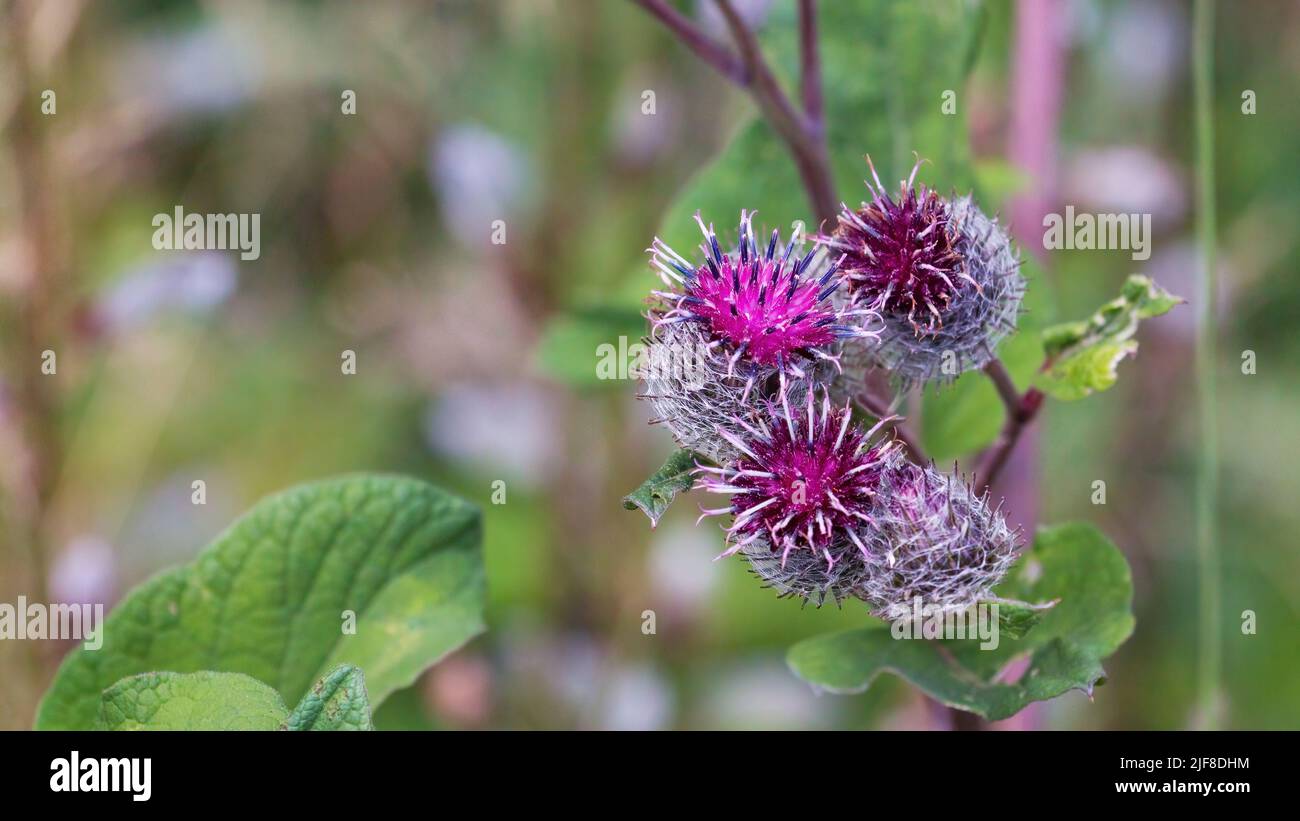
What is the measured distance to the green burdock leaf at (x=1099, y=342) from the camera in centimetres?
138

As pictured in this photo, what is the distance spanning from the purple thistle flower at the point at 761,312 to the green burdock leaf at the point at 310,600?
21.2 inches

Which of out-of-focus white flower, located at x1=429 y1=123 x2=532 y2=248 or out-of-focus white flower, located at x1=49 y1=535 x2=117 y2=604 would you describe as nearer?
out-of-focus white flower, located at x1=49 y1=535 x2=117 y2=604

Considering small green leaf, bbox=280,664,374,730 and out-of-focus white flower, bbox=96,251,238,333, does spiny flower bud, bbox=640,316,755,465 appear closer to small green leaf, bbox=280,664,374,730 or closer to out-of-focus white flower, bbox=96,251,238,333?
small green leaf, bbox=280,664,374,730

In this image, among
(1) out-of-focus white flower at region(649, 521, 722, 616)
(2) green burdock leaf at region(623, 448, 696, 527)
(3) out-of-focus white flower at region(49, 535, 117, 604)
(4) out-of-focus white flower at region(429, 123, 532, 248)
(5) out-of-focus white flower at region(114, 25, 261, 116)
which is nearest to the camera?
(2) green burdock leaf at region(623, 448, 696, 527)

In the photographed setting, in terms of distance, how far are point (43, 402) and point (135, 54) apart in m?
1.49

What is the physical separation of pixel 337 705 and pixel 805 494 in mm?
563

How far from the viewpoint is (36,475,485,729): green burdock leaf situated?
1571mm

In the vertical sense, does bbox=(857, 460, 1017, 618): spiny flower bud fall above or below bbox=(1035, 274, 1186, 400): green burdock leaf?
below

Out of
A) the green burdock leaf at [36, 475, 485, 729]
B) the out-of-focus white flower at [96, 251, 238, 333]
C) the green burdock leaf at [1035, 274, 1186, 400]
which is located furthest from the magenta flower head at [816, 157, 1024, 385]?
the out-of-focus white flower at [96, 251, 238, 333]

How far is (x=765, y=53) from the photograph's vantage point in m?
1.88

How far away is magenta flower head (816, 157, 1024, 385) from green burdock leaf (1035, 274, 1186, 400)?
12 centimetres

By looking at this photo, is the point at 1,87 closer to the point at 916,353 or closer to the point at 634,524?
the point at 634,524

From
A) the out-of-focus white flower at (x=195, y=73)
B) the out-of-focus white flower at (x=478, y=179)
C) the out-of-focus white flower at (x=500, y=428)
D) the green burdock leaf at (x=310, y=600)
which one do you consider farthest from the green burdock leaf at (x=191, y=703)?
the out-of-focus white flower at (x=195, y=73)

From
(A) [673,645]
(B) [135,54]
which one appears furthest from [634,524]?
(B) [135,54]
